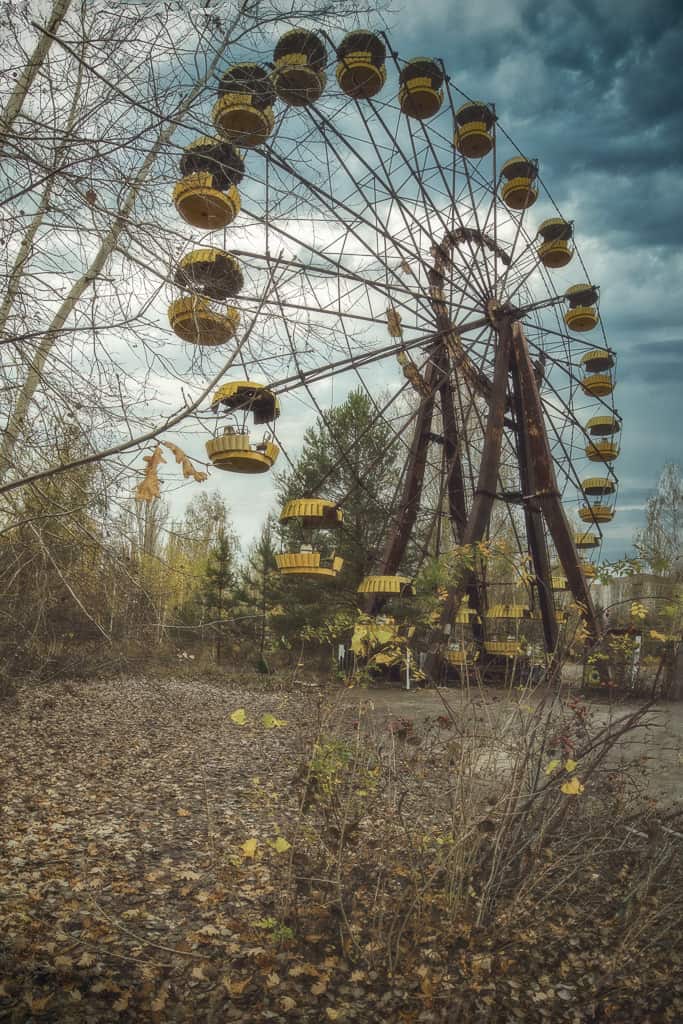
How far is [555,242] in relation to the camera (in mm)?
11305

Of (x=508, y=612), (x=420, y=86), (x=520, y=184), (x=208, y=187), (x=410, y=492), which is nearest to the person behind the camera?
(x=208, y=187)

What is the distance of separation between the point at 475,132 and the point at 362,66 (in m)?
3.73

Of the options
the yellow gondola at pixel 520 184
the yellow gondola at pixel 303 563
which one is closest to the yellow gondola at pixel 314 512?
the yellow gondola at pixel 303 563

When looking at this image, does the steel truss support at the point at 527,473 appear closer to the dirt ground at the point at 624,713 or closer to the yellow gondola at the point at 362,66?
the dirt ground at the point at 624,713

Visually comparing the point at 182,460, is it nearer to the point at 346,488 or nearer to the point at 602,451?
the point at 602,451

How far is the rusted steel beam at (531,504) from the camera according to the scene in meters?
9.88

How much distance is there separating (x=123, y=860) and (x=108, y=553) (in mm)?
1797

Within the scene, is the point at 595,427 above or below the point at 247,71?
above

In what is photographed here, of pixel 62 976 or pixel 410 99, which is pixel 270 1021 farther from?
pixel 410 99

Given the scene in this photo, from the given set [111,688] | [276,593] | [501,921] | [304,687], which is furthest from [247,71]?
[276,593]

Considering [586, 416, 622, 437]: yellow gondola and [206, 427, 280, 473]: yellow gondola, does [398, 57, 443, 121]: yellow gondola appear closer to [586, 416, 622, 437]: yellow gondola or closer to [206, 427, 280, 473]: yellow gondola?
[206, 427, 280, 473]: yellow gondola

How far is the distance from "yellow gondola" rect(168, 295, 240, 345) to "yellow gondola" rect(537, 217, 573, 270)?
965 centimetres

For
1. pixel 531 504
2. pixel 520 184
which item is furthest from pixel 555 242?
pixel 531 504

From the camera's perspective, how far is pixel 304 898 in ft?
10.6
